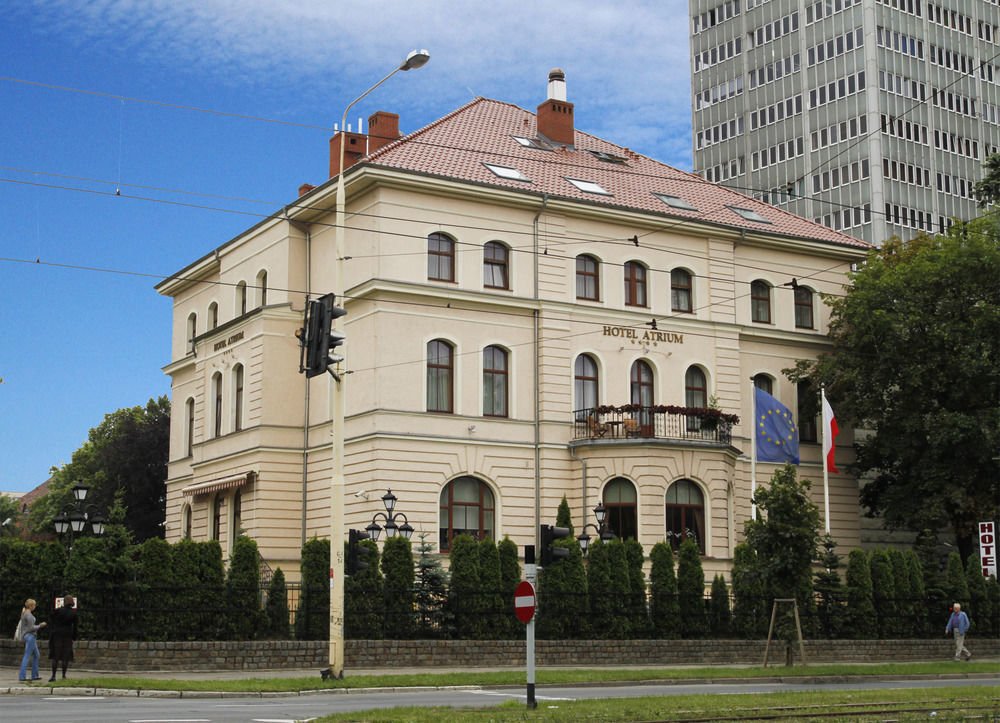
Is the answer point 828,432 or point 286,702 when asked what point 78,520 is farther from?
point 828,432

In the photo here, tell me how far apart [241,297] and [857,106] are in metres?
61.1

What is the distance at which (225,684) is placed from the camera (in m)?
23.1

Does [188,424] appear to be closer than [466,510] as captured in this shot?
No

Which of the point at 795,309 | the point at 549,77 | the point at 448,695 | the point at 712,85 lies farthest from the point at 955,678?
the point at 712,85

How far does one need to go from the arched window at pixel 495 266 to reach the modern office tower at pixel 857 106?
178 feet

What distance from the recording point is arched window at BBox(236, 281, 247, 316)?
46.2 metres

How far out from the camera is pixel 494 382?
4062cm

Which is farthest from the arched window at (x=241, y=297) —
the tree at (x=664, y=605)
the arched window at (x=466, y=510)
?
the tree at (x=664, y=605)

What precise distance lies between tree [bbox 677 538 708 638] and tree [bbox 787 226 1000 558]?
12438 millimetres

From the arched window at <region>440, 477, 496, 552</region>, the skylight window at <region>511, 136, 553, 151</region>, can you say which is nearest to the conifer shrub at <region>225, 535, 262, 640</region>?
the arched window at <region>440, 477, 496, 552</region>

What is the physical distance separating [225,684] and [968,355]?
28.2m

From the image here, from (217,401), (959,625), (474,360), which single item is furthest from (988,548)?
(217,401)

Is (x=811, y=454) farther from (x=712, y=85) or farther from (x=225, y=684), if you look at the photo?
(x=712, y=85)

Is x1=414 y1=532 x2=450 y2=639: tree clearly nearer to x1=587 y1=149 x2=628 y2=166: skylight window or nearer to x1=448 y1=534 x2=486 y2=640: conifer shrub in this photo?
x1=448 y1=534 x2=486 y2=640: conifer shrub
